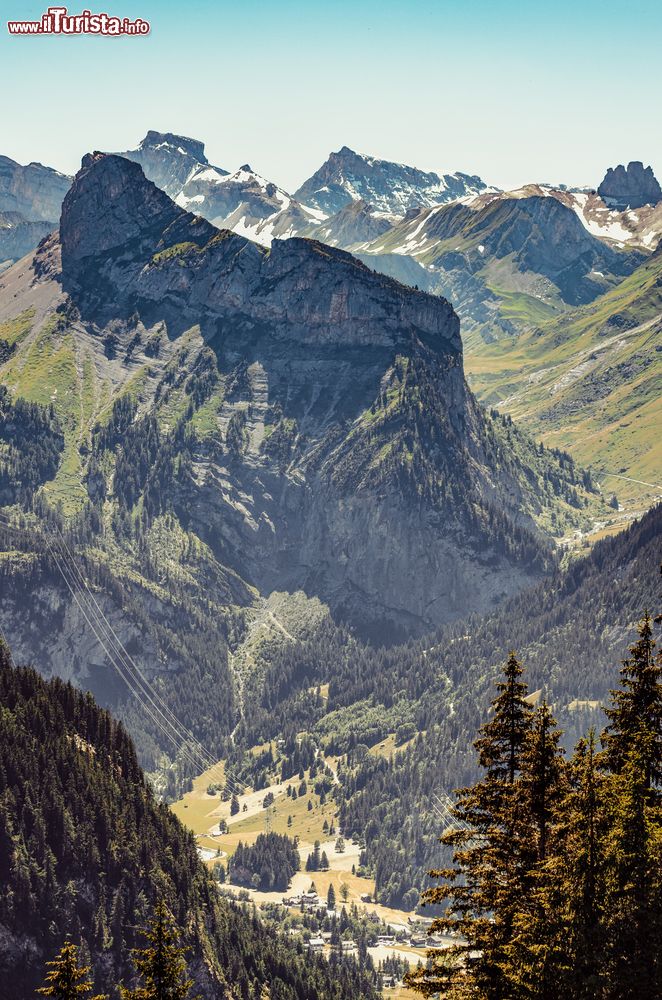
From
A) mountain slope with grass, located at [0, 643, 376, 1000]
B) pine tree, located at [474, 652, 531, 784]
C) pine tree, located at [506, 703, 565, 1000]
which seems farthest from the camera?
mountain slope with grass, located at [0, 643, 376, 1000]

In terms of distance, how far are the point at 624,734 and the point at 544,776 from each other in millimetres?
7926

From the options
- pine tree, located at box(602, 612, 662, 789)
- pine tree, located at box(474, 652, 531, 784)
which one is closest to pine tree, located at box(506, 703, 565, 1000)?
pine tree, located at box(474, 652, 531, 784)

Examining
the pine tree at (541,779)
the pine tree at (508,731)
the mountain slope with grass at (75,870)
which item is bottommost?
the mountain slope with grass at (75,870)

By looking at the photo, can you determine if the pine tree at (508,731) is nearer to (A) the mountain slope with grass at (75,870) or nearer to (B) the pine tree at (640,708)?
(B) the pine tree at (640,708)

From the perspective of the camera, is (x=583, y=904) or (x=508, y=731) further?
(x=508, y=731)

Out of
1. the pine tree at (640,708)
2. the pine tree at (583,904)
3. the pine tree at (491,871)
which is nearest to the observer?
the pine tree at (583,904)

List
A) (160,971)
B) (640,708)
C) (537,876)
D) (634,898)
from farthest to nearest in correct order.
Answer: (640,708)
(537,876)
(160,971)
(634,898)

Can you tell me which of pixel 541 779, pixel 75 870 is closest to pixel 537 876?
pixel 541 779

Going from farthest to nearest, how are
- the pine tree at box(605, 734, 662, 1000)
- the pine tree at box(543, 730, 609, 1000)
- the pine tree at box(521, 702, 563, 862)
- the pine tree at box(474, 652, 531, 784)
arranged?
the pine tree at box(474, 652, 531, 784) → the pine tree at box(521, 702, 563, 862) → the pine tree at box(543, 730, 609, 1000) → the pine tree at box(605, 734, 662, 1000)

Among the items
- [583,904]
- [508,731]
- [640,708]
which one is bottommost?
[583,904]

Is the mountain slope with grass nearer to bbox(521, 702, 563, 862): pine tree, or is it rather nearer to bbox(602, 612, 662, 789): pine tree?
bbox(602, 612, 662, 789): pine tree

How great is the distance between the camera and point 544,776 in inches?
2368

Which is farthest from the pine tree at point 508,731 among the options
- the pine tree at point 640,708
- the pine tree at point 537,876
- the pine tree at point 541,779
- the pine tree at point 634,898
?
the pine tree at point 634,898

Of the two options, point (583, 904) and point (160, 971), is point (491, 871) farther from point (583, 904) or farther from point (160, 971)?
point (160, 971)
